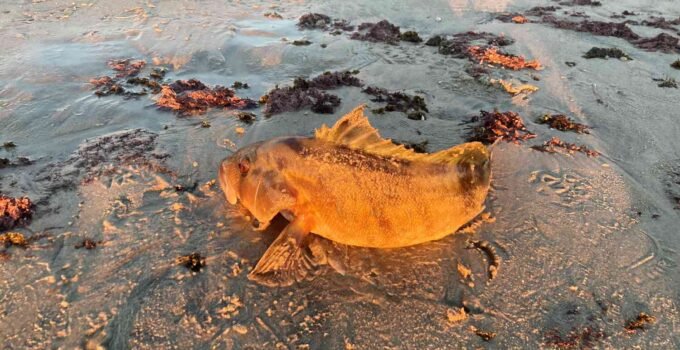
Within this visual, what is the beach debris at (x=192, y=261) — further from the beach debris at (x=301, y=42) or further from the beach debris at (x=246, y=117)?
the beach debris at (x=301, y=42)

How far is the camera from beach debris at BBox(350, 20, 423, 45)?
35.6 feet

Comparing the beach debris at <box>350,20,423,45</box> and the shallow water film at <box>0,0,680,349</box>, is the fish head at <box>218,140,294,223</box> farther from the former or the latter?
the beach debris at <box>350,20,423,45</box>

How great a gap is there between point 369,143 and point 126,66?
22.1 feet

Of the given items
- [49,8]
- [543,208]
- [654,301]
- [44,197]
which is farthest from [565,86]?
[49,8]

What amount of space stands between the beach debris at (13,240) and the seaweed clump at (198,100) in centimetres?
320

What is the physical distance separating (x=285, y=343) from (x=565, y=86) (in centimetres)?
734

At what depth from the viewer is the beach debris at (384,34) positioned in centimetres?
1085

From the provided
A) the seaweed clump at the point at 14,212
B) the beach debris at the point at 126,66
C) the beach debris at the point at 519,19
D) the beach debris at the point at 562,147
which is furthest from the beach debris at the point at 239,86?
the beach debris at the point at 519,19

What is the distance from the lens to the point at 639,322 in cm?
378

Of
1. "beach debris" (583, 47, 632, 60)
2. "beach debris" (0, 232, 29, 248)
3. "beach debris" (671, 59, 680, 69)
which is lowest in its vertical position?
"beach debris" (0, 232, 29, 248)

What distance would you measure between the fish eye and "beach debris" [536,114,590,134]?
4.92 meters

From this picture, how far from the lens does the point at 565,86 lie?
27.4 ft

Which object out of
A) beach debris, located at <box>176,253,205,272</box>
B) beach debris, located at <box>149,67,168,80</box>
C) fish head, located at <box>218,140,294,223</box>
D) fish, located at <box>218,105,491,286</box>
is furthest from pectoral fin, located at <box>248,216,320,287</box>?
beach debris, located at <box>149,67,168,80</box>

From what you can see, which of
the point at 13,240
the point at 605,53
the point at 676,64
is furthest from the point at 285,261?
the point at 676,64
